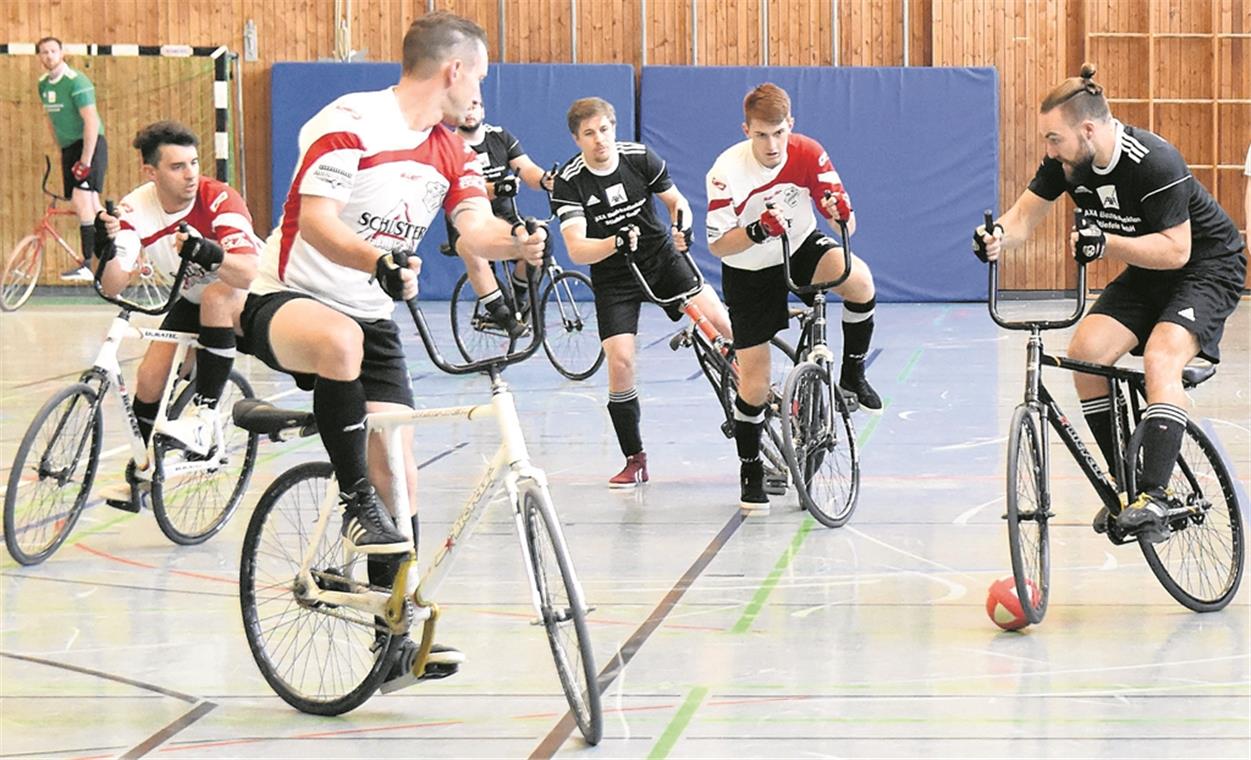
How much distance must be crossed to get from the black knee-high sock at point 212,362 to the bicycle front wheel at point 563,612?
276cm

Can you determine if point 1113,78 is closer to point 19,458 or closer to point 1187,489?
point 1187,489

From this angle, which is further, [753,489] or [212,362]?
[753,489]

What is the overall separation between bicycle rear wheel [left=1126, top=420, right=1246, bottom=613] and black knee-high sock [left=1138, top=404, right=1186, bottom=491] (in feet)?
0.14

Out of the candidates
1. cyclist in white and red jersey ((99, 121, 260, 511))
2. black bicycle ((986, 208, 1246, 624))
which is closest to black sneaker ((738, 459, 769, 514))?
black bicycle ((986, 208, 1246, 624))

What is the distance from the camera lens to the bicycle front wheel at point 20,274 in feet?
56.3

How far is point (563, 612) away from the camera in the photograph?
161 inches

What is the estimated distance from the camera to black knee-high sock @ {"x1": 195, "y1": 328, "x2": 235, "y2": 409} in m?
6.64

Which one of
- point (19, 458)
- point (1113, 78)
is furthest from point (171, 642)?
point (1113, 78)

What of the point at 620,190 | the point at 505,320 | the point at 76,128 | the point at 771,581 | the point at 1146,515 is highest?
the point at 76,128

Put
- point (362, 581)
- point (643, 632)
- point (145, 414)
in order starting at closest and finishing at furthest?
point (362, 581), point (643, 632), point (145, 414)

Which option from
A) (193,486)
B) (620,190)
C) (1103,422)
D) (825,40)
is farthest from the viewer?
(825,40)

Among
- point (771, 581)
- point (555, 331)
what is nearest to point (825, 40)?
point (555, 331)

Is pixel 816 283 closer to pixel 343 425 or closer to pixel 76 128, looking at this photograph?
pixel 343 425

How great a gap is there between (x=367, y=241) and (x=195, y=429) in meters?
2.43
